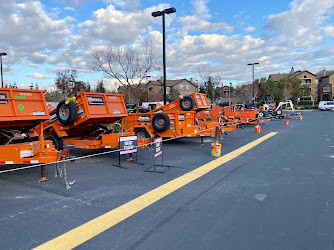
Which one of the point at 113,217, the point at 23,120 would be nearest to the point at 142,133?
the point at 23,120

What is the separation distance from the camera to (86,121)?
9141 millimetres

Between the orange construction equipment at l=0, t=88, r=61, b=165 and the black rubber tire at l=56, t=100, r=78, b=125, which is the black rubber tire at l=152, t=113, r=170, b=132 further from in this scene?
the orange construction equipment at l=0, t=88, r=61, b=165

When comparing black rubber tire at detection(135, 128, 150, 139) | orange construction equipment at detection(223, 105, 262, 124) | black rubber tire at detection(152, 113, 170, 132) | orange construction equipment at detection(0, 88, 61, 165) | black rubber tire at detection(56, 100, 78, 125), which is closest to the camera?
orange construction equipment at detection(0, 88, 61, 165)

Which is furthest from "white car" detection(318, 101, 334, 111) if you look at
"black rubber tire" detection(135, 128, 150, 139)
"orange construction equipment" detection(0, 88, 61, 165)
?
"orange construction equipment" detection(0, 88, 61, 165)

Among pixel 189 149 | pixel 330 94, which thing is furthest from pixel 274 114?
pixel 330 94

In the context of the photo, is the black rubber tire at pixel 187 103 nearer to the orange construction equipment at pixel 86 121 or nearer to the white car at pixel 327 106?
the orange construction equipment at pixel 86 121

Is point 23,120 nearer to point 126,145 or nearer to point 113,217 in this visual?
point 126,145

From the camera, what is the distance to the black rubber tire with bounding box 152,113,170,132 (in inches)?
474

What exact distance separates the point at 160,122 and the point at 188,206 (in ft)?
24.1

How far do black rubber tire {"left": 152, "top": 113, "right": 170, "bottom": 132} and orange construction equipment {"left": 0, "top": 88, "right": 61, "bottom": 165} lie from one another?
216 inches

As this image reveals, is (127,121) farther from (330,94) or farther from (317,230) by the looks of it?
(330,94)

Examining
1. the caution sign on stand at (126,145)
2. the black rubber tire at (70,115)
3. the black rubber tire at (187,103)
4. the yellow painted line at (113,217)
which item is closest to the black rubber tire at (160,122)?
the black rubber tire at (187,103)

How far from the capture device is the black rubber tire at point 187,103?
13572 mm

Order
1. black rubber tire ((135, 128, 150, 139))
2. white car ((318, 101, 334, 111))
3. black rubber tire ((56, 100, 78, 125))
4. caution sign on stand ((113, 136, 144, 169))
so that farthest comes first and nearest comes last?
white car ((318, 101, 334, 111)) → black rubber tire ((135, 128, 150, 139)) → black rubber tire ((56, 100, 78, 125)) → caution sign on stand ((113, 136, 144, 169))
